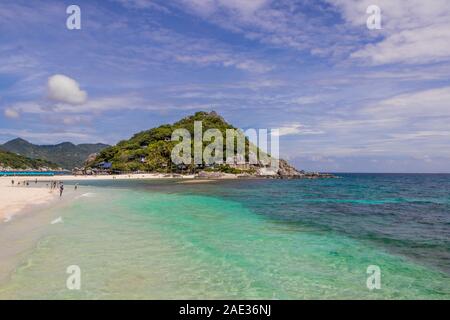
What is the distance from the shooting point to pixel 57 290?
34.3 feet

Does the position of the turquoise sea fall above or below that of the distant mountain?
below

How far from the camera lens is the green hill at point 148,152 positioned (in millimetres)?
158500

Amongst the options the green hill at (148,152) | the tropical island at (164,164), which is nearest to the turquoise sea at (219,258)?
the tropical island at (164,164)

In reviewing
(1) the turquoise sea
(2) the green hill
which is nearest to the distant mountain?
(2) the green hill

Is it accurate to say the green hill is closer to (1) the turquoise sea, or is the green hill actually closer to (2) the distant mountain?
(2) the distant mountain

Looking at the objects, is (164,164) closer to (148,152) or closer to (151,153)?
(151,153)

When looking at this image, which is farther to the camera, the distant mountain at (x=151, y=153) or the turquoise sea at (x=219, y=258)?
the distant mountain at (x=151, y=153)

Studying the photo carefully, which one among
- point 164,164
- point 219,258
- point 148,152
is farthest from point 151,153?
point 219,258

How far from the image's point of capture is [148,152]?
166m

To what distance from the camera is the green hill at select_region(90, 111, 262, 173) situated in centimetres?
15850

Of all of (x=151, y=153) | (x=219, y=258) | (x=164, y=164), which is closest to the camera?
(x=219, y=258)

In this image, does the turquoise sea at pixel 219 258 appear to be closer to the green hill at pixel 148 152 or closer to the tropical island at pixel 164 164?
the tropical island at pixel 164 164
